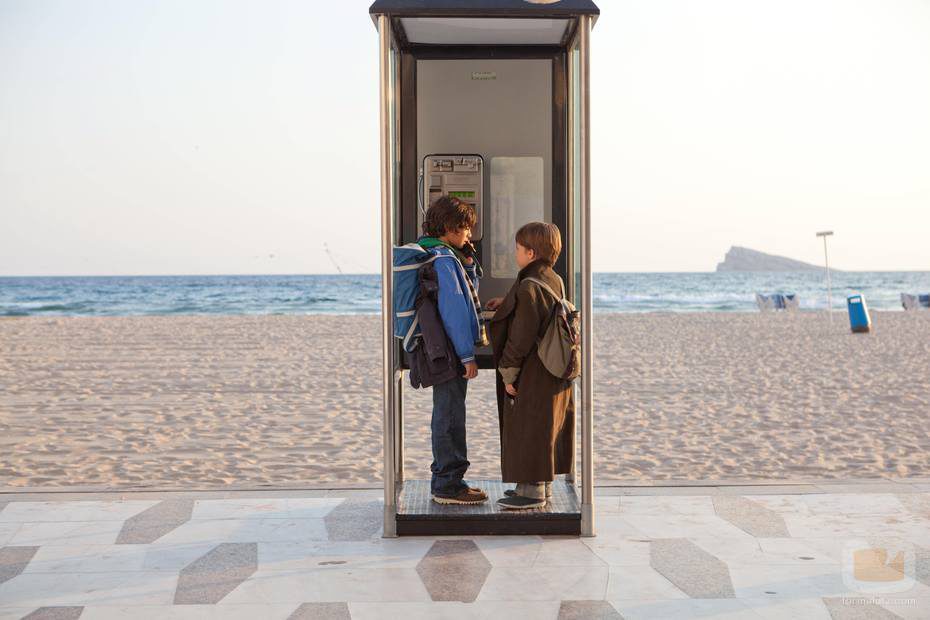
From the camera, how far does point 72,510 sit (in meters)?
4.83

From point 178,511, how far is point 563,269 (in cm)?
230

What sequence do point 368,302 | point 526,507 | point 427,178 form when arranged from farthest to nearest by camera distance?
point 368,302
point 427,178
point 526,507

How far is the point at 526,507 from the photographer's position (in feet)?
14.8

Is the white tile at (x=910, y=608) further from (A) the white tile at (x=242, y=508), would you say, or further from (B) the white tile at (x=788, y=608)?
(A) the white tile at (x=242, y=508)

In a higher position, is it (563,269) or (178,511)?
(563,269)

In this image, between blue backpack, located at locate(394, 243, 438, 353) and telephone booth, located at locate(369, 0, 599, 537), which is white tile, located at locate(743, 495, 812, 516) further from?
blue backpack, located at locate(394, 243, 438, 353)

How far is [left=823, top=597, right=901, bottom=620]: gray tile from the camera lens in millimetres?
3373

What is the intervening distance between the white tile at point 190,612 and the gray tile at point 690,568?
4.72 feet

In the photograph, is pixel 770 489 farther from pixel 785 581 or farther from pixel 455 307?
pixel 455 307

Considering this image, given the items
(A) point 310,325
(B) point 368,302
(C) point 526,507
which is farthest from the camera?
(B) point 368,302

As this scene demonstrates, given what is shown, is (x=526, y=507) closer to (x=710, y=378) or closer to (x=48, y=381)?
(x=710, y=378)

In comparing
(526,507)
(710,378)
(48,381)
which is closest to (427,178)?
(526,507)

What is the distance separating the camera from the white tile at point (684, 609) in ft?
11.1

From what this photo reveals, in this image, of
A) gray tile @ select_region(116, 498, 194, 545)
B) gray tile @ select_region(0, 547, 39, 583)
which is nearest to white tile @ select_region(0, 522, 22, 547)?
gray tile @ select_region(0, 547, 39, 583)
